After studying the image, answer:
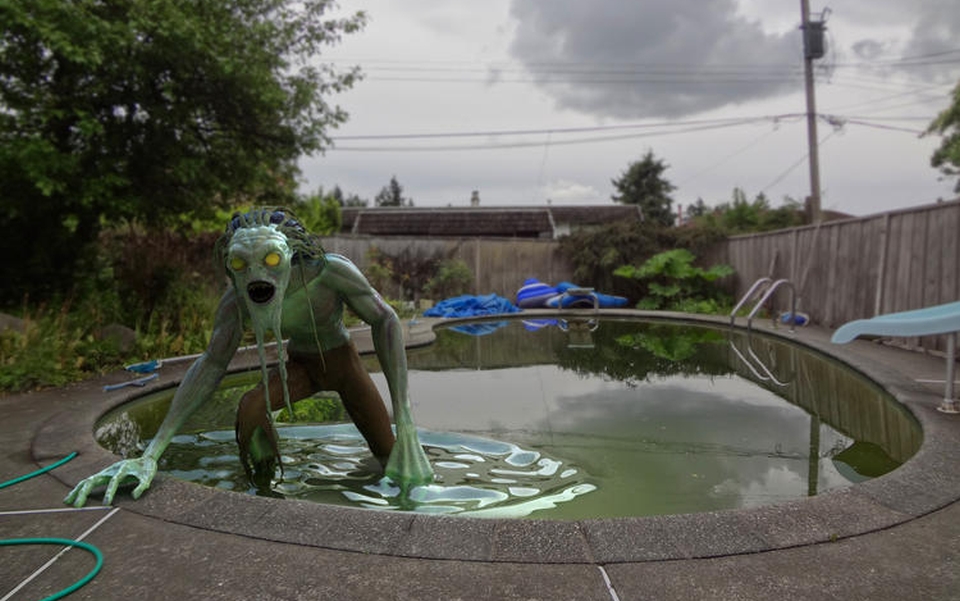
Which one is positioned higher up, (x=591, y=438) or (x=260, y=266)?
(x=260, y=266)

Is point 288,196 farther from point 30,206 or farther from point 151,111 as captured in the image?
point 30,206

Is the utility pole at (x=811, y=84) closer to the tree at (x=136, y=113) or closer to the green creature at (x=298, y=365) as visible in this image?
the tree at (x=136, y=113)

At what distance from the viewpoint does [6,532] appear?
78.2 inches

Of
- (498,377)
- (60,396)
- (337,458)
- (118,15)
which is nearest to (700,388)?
(498,377)

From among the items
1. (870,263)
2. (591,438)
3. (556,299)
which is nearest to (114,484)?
(591,438)

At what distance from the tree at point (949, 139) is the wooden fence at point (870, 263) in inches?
363

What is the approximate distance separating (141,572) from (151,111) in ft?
20.3

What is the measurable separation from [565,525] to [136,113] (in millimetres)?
7021

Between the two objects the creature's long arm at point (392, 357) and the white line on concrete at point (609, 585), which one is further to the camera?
the creature's long arm at point (392, 357)

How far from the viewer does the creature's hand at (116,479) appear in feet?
7.23

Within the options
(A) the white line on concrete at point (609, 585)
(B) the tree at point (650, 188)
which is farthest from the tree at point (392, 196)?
(A) the white line on concrete at point (609, 585)

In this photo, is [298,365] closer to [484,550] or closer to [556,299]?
[484,550]

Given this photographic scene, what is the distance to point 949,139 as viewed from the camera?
1644 centimetres

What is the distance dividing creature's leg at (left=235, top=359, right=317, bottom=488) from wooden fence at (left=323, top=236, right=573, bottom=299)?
1066cm
